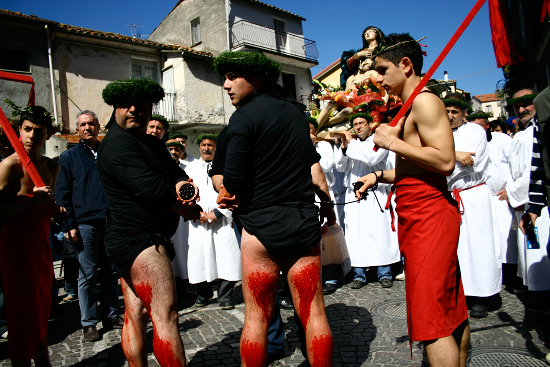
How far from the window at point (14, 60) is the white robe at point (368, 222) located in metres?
16.7

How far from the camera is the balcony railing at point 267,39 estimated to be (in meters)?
25.1

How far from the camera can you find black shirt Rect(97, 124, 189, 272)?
239cm

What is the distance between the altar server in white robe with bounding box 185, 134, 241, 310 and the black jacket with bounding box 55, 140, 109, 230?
132 cm

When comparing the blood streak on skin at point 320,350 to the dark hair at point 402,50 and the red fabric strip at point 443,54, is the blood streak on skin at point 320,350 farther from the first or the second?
the dark hair at point 402,50

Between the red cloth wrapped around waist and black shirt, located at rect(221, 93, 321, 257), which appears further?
black shirt, located at rect(221, 93, 321, 257)

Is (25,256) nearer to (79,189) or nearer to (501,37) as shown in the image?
(79,189)

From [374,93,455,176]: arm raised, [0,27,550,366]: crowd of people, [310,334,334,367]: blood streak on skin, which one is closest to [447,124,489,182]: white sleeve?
[0,27,550,366]: crowd of people

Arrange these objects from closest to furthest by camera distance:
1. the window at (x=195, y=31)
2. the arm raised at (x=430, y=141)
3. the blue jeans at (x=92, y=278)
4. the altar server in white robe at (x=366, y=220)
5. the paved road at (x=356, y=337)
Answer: the arm raised at (x=430, y=141), the paved road at (x=356, y=337), the blue jeans at (x=92, y=278), the altar server in white robe at (x=366, y=220), the window at (x=195, y=31)

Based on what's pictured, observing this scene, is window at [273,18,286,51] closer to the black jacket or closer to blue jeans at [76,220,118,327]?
the black jacket

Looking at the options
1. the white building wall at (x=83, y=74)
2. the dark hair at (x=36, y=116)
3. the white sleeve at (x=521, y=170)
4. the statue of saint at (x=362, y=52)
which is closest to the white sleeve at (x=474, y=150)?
the white sleeve at (x=521, y=170)

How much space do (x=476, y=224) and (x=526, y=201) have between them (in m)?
0.52

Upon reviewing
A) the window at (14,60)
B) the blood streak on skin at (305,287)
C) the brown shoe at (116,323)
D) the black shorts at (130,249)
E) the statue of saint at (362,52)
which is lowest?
the brown shoe at (116,323)

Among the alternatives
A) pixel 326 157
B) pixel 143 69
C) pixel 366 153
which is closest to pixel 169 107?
pixel 143 69

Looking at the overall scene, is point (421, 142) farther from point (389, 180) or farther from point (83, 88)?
point (83, 88)
